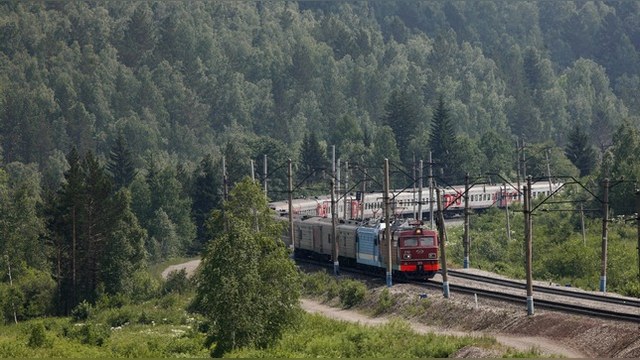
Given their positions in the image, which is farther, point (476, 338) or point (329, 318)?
point (329, 318)

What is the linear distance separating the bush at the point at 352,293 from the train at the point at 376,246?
2216mm

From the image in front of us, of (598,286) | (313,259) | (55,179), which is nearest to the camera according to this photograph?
(598,286)

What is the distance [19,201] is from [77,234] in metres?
23.0

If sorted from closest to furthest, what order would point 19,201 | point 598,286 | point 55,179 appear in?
point 598,286 → point 19,201 → point 55,179

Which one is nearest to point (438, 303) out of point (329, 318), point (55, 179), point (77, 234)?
point (329, 318)

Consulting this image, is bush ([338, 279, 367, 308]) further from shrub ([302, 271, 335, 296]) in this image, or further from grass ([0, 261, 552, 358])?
shrub ([302, 271, 335, 296])

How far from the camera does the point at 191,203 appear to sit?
14425cm

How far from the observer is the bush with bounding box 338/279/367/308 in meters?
75.1

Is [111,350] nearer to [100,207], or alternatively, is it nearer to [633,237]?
[100,207]

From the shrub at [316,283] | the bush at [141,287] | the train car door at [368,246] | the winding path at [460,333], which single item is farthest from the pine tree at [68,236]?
the winding path at [460,333]

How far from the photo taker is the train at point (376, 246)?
76.9 m

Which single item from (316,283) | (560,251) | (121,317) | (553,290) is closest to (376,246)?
(316,283)

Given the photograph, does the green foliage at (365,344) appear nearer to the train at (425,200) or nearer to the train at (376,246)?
the train at (376,246)

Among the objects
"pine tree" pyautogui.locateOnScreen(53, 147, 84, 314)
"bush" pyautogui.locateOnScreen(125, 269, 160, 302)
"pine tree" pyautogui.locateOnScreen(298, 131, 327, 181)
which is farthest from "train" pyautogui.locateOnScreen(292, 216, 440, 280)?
"pine tree" pyautogui.locateOnScreen(298, 131, 327, 181)
